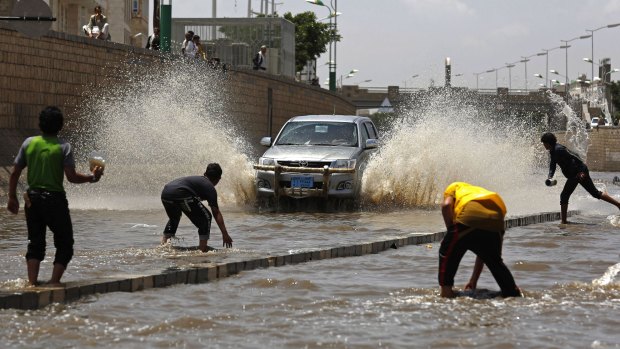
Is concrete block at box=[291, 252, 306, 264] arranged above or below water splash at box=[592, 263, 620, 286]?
above

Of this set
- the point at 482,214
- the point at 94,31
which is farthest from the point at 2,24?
the point at 482,214

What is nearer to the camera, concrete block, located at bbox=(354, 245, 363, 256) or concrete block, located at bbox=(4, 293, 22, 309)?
concrete block, located at bbox=(4, 293, 22, 309)

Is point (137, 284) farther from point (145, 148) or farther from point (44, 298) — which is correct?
point (145, 148)

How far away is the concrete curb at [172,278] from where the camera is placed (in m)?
9.19

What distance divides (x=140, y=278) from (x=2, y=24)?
15654 mm

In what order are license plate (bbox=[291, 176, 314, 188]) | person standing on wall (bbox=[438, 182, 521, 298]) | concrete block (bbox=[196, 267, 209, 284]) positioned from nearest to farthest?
person standing on wall (bbox=[438, 182, 521, 298]) → concrete block (bbox=[196, 267, 209, 284]) → license plate (bbox=[291, 176, 314, 188])

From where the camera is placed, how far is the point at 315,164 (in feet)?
68.1

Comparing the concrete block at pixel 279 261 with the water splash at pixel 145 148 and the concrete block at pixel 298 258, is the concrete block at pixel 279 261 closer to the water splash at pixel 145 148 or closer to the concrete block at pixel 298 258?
the concrete block at pixel 298 258

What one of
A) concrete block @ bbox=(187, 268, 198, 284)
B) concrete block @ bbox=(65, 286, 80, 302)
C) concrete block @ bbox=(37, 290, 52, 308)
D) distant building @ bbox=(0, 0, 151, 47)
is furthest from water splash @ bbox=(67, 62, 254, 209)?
concrete block @ bbox=(37, 290, 52, 308)

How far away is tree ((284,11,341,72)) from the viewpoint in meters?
91.4

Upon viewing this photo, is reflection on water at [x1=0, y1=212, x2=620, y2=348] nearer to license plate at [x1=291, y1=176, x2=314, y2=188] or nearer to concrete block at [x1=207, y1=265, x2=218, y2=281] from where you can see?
concrete block at [x1=207, y1=265, x2=218, y2=281]

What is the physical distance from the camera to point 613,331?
27.9 ft

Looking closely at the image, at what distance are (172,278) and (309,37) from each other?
8210 cm

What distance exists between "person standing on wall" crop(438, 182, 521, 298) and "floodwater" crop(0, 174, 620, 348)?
24 cm
